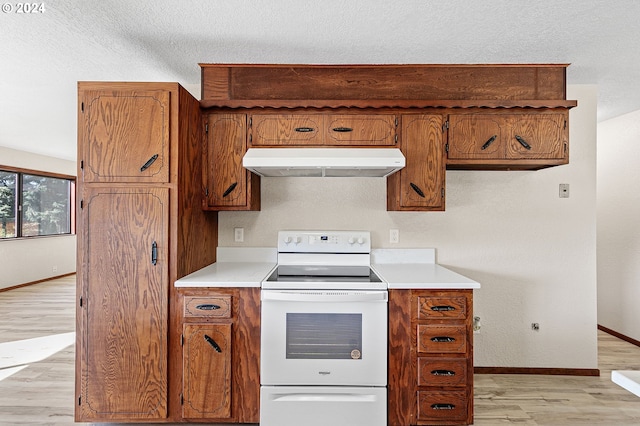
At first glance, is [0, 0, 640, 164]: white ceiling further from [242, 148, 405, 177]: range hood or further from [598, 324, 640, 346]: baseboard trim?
[598, 324, 640, 346]: baseboard trim

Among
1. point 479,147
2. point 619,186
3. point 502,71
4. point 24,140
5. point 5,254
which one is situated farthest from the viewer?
point 5,254

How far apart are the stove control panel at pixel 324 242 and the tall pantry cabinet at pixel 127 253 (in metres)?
0.90

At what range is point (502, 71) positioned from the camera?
2.63 metres

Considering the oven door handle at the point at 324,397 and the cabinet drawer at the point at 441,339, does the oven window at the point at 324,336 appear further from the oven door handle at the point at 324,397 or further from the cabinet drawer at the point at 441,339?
the cabinet drawer at the point at 441,339

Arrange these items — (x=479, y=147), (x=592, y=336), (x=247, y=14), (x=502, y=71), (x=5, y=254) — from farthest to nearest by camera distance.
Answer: (x=5, y=254), (x=592, y=336), (x=502, y=71), (x=479, y=147), (x=247, y=14)

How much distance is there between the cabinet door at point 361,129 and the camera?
2.46 m

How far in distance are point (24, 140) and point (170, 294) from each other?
5.07m

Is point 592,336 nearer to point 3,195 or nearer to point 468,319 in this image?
point 468,319

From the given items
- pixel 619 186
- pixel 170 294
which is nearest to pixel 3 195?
pixel 170 294

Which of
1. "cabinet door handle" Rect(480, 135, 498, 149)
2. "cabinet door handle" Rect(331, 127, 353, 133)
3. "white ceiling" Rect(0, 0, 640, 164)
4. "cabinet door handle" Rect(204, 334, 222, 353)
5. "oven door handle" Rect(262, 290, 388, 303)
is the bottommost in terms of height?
"cabinet door handle" Rect(204, 334, 222, 353)

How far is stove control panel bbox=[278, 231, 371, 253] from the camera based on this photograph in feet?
9.00

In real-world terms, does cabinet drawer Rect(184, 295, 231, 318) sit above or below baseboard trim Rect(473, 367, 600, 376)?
above

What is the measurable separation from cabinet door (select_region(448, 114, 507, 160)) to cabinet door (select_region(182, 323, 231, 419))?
74.8 inches

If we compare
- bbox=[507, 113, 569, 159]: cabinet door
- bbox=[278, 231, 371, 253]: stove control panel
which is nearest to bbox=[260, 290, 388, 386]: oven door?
bbox=[278, 231, 371, 253]: stove control panel
